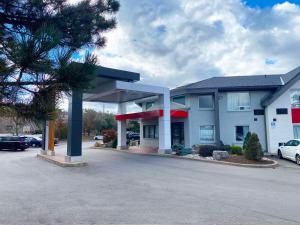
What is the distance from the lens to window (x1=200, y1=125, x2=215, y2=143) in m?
23.8

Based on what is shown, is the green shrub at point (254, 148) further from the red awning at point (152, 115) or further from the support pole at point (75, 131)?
the support pole at point (75, 131)

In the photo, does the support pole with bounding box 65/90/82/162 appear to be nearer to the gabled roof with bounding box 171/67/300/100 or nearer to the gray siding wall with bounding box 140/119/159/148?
the gabled roof with bounding box 171/67/300/100

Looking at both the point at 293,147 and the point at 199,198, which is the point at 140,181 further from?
the point at 293,147

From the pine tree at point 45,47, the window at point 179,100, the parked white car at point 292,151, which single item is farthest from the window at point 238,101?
the pine tree at point 45,47

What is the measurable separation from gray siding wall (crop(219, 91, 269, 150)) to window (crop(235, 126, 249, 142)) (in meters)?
0.29

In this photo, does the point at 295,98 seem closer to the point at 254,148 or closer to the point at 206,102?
the point at 206,102

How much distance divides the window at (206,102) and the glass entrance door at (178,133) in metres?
2.64

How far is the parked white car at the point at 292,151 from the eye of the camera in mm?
16453

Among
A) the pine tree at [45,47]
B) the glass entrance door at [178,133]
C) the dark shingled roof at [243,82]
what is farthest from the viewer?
the glass entrance door at [178,133]

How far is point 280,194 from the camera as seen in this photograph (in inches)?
335

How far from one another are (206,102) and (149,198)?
17.8 metres

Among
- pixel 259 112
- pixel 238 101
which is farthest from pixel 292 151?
pixel 238 101

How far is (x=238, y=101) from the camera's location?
942 inches

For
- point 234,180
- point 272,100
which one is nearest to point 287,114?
point 272,100
